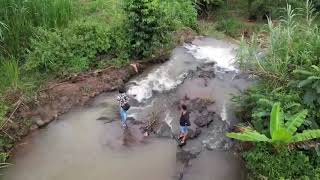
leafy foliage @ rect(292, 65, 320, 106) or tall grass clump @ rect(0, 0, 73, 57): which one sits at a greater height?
tall grass clump @ rect(0, 0, 73, 57)

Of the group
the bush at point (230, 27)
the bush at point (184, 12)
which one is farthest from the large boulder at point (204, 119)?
the bush at point (230, 27)

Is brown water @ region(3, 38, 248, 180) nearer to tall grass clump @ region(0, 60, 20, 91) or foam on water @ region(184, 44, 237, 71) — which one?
foam on water @ region(184, 44, 237, 71)

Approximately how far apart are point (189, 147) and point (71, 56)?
402 centimetres

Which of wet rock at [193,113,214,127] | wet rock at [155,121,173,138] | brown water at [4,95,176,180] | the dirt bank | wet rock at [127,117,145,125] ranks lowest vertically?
brown water at [4,95,176,180]

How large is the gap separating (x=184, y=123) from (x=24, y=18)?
16.8 feet

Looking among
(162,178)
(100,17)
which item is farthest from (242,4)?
(162,178)

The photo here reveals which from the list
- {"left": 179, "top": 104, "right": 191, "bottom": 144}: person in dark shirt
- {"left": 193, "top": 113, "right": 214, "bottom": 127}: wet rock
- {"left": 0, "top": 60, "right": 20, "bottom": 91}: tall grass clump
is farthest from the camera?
{"left": 0, "top": 60, "right": 20, "bottom": 91}: tall grass clump

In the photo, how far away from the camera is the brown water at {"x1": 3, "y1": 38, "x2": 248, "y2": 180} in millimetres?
7059

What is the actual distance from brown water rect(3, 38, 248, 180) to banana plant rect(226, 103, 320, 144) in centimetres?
106

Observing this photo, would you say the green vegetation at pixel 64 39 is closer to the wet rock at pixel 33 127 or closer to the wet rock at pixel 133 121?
the wet rock at pixel 33 127

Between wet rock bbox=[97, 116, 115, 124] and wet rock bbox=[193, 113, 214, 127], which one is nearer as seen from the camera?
wet rock bbox=[193, 113, 214, 127]

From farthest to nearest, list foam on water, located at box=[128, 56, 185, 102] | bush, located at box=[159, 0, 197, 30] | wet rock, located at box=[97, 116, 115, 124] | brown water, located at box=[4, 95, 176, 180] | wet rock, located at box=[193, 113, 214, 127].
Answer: bush, located at box=[159, 0, 197, 30], foam on water, located at box=[128, 56, 185, 102], wet rock, located at box=[97, 116, 115, 124], wet rock, located at box=[193, 113, 214, 127], brown water, located at box=[4, 95, 176, 180]

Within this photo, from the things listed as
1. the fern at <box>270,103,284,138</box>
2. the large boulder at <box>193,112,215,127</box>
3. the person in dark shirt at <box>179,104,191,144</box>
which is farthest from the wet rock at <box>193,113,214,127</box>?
the fern at <box>270,103,284,138</box>

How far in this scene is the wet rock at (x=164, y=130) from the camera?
26.1 ft
